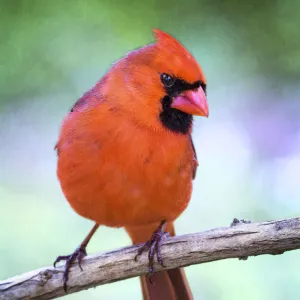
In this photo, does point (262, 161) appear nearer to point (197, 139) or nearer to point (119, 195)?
point (197, 139)

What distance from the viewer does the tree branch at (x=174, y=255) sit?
191cm

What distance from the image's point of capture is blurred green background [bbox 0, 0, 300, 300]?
123 inches

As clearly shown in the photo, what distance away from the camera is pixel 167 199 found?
6.86 feet

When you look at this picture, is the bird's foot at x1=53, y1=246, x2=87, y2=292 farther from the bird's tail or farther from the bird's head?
the bird's head

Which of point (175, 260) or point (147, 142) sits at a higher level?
point (147, 142)

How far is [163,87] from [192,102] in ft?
0.33

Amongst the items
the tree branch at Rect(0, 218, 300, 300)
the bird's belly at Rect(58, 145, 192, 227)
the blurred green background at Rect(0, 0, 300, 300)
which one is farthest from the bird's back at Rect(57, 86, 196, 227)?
the blurred green background at Rect(0, 0, 300, 300)

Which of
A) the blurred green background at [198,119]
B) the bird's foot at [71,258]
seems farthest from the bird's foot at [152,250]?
the blurred green background at [198,119]

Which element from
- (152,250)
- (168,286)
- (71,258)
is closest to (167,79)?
(152,250)

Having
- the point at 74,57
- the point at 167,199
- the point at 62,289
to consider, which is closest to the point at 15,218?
the point at 74,57

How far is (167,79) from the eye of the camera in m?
2.03

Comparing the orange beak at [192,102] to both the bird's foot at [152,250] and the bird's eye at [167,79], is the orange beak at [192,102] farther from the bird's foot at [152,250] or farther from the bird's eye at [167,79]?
the bird's foot at [152,250]

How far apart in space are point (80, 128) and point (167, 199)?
36 centimetres

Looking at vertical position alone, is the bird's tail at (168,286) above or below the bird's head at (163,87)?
below
